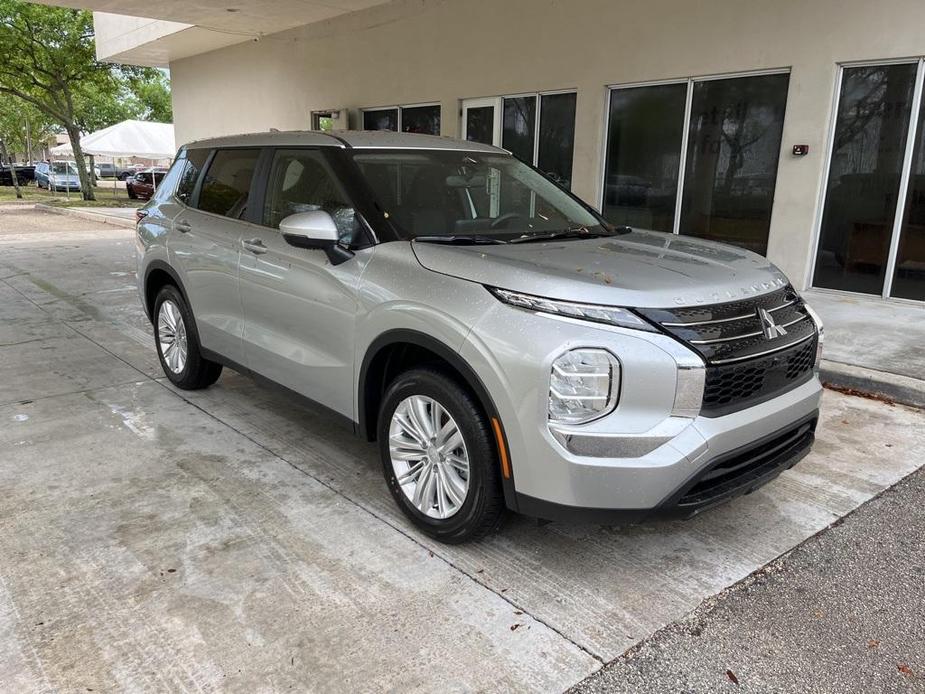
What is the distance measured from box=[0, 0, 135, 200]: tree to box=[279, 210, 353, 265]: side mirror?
27.8 meters

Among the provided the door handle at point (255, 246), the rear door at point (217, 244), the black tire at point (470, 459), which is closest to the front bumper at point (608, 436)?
the black tire at point (470, 459)

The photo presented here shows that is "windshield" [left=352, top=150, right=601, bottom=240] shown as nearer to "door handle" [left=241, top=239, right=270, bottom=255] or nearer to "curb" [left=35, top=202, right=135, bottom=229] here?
"door handle" [left=241, top=239, right=270, bottom=255]

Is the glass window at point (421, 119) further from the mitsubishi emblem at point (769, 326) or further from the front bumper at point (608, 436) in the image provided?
the front bumper at point (608, 436)

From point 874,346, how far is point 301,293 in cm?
525

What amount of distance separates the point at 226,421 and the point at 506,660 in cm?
294

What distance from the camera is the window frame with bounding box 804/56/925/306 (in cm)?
767

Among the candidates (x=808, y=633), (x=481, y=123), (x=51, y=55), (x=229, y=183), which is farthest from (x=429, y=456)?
(x=51, y=55)

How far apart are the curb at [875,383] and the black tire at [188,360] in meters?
4.85

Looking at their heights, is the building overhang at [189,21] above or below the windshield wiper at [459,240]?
above

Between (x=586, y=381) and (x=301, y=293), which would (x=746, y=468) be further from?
(x=301, y=293)

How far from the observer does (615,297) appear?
276 centimetres

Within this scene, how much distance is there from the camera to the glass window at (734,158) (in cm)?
874

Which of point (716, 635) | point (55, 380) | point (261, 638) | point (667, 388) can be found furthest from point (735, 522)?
point (55, 380)

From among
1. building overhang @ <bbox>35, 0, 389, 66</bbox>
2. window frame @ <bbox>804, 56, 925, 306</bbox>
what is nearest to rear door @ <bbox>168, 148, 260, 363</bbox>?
window frame @ <bbox>804, 56, 925, 306</bbox>
